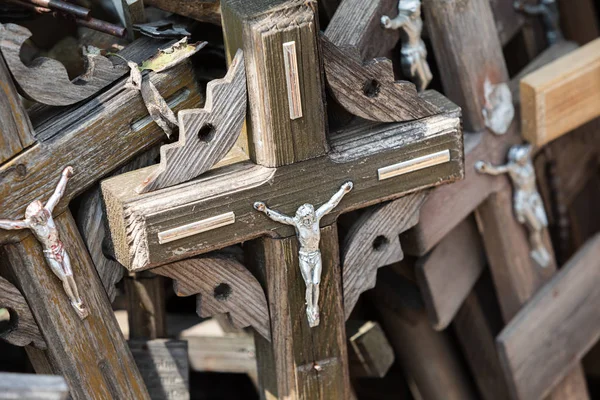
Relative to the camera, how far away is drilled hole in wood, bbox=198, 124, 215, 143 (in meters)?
1.80

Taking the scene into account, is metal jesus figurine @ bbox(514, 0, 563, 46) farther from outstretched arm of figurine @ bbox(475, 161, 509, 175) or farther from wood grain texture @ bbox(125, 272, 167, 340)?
wood grain texture @ bbox(125, 272, 167, 340)

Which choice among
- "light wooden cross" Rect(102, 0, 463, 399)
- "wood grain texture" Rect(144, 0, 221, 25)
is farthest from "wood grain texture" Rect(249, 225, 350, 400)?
"wood grain texture" Rect(144, 0, 221, 25)

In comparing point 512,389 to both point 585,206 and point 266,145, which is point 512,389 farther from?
point 266,145

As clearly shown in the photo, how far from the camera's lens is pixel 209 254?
1.91 m

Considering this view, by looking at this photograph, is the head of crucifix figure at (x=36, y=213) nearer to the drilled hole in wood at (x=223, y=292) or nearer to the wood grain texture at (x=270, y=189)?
the wood grain texture at (x=270, y=189)

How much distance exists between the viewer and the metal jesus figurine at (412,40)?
216 centimetres

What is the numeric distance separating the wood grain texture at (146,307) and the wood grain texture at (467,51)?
2.55 feet

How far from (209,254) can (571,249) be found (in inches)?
59.6

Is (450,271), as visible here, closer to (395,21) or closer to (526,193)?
(526,193)

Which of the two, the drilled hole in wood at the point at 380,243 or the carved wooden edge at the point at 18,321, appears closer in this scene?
the carved wooden edge at the point at 18,321

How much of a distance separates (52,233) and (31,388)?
0.47 metres

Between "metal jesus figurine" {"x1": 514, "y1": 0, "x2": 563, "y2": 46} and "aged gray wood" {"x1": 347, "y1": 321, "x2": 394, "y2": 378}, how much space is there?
84 centimetres

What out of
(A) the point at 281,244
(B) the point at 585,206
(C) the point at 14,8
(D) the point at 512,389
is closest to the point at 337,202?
(A) the point at 281,244

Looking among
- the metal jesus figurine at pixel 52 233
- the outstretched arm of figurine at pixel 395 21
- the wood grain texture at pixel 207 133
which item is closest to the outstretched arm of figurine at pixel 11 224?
the metal jesus figurine at pixel 52 233
